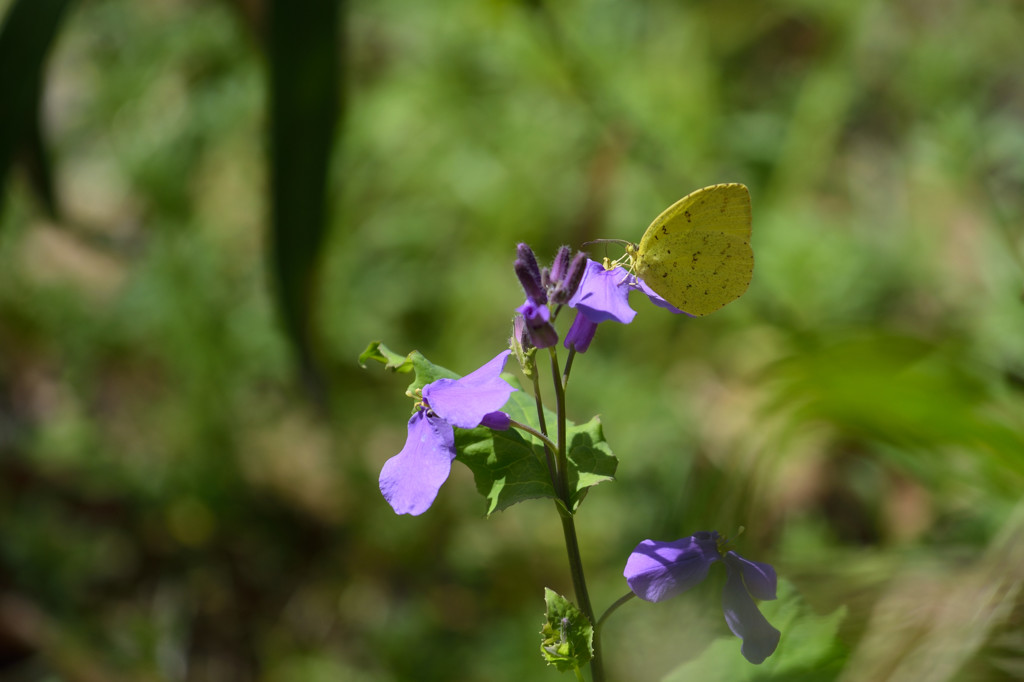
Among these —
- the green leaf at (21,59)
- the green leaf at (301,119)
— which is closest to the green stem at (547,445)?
the green leaf at (301,119)

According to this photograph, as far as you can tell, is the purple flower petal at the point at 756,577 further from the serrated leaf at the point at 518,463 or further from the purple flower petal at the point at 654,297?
the purple flower petal at the point at 654,297

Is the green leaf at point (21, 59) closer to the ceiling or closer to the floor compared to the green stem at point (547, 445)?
closer to the ceiling

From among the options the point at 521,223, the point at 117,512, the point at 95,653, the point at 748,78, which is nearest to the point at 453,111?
the point at 521,223

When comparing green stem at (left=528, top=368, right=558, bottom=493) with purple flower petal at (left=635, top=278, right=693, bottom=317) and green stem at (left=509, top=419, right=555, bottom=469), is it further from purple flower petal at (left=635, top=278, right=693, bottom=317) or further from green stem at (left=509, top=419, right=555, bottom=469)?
purple flower petal at (left=635, top=278, right=693, bottom=317)

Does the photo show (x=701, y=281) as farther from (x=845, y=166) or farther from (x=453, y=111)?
(x=845, y=166)

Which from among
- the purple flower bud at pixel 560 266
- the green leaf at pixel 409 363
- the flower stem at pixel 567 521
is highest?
the purple flower bud at pixel 560 266

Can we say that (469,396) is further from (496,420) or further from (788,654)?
(788,654)
